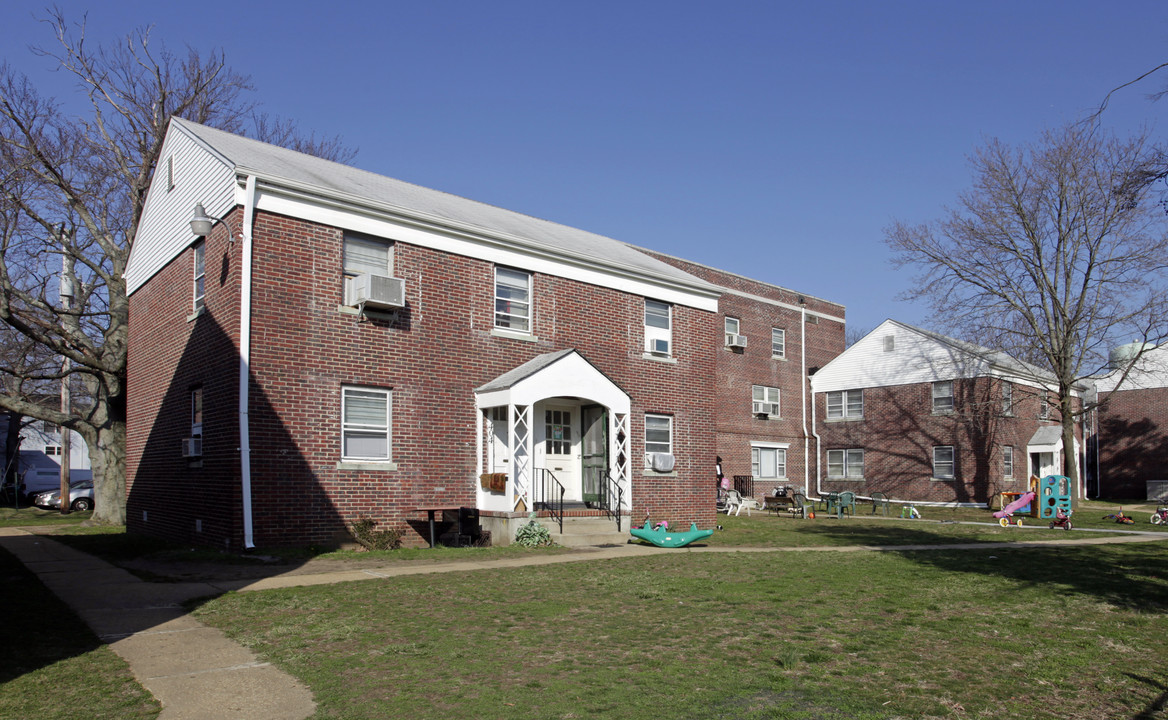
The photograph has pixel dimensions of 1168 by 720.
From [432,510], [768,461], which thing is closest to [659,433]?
[432,510]

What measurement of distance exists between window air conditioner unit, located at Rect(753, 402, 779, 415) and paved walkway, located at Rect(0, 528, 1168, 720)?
19.5m

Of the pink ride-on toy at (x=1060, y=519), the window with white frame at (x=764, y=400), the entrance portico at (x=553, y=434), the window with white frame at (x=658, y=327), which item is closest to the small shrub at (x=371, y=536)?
the entrance portico at (x=553, y=434)

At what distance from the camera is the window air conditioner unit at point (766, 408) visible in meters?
35.6

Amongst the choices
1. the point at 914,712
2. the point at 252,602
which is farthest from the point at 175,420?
the point at 914,712

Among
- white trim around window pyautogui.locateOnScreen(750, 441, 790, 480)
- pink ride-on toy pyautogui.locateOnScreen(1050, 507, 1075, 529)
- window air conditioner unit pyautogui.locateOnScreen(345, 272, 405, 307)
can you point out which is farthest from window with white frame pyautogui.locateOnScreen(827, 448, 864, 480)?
window air conditioner unit pyautogui.locateOnScreen(345, 272, 405, 307)

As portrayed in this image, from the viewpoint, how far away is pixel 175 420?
17.5 metres

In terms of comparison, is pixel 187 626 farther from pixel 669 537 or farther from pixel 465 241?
pixel 465 241

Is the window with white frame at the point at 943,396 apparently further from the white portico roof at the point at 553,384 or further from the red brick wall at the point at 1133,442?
the white portico roof at the point at 553,384

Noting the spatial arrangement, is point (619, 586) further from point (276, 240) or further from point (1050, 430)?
point (1050, 430)

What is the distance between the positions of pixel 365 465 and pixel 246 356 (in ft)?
9.57

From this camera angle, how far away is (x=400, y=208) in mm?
16328

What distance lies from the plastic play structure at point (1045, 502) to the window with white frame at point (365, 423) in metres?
16.9

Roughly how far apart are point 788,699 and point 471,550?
10.2 m

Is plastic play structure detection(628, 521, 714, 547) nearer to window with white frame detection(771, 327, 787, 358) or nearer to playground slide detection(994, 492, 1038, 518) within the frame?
playground slide detection(994, 492, 1038, 518)
